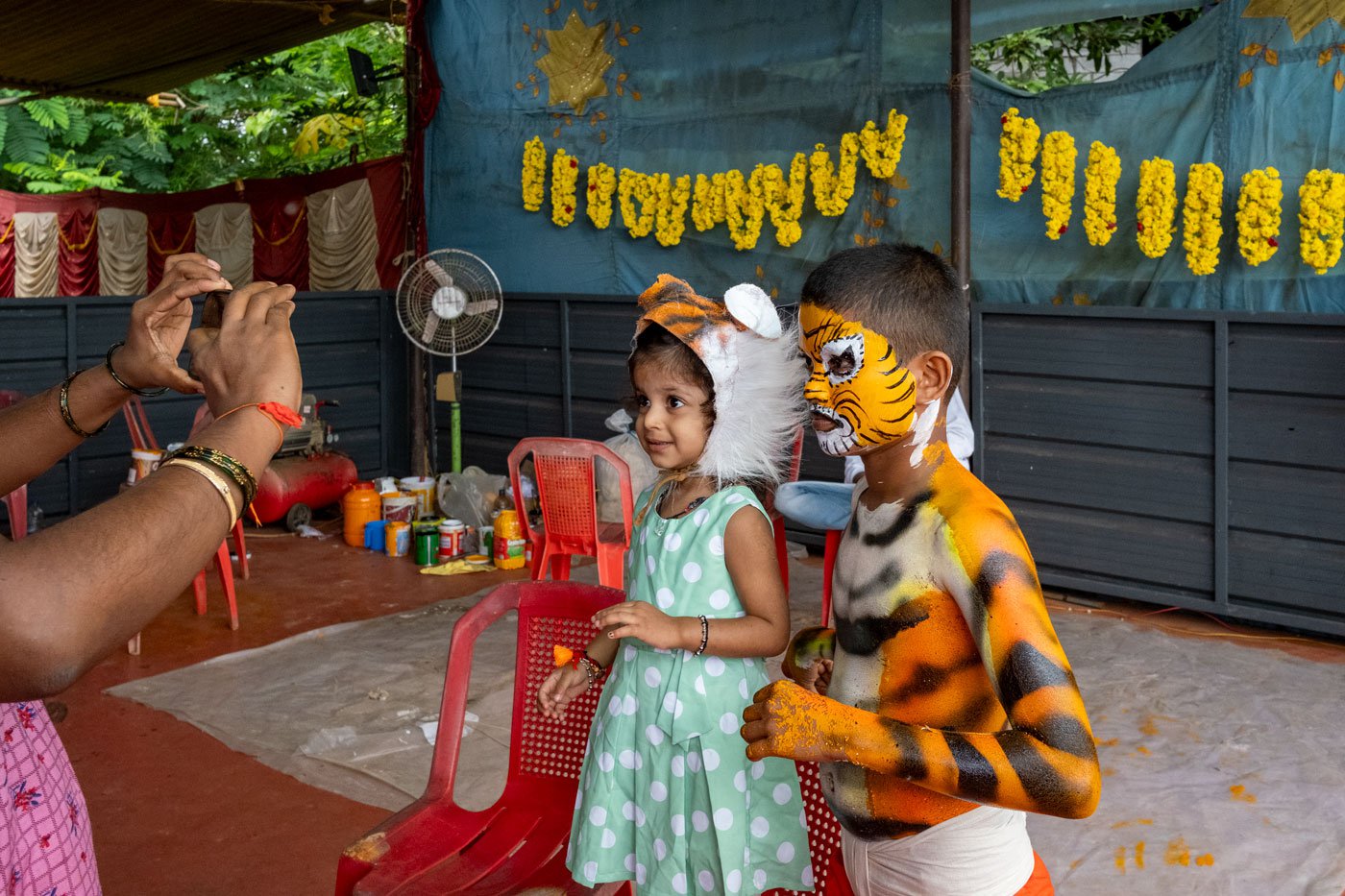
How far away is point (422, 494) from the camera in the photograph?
25.2 feet

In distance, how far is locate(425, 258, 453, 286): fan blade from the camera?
761cm

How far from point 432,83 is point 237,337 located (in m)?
8.07

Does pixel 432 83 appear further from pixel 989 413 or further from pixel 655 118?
pixel 989 413

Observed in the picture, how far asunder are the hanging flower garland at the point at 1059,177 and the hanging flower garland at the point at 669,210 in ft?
7.61

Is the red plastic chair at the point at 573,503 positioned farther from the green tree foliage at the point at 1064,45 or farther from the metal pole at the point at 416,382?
the metal pole at the point at 416,382

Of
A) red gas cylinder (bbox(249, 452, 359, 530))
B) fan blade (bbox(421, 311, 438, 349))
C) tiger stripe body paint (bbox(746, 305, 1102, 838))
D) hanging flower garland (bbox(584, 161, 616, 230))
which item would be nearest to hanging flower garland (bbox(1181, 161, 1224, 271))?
→ hanging flower garland (bbox(584, 161, 616, 230))

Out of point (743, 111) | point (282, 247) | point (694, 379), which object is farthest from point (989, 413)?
point (282, 247)

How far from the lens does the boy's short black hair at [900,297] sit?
174cm

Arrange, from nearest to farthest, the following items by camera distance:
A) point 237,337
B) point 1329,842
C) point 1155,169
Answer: point 237,337 < point 1329,842 < point 1155,169

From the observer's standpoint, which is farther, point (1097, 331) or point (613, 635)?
point (1097, 331)

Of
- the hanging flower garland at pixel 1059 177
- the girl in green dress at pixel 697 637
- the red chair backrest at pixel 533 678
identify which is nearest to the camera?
the girl in green dress at pixel 697 637

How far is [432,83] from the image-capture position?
8.87 metres

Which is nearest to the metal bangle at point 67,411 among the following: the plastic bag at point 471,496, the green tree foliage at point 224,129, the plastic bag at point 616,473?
the plastic bag at point 616,473

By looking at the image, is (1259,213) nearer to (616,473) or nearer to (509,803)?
(616,473)
